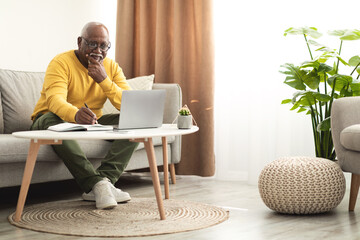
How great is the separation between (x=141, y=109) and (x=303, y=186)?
0.78m

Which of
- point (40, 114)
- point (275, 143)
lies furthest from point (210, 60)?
point (40, 114)

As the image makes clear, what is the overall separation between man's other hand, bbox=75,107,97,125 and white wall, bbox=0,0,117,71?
4.30ft

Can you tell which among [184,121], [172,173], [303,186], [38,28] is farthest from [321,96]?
[38,28]

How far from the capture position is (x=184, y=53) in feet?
12.6

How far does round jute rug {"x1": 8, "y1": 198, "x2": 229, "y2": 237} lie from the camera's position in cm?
211

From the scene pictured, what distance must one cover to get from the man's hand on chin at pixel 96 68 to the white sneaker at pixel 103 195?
57 centimetres

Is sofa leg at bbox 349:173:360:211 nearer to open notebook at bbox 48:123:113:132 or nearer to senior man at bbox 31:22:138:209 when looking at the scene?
senior man at bbox 31:22:138:209

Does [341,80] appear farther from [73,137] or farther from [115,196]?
[73,137]

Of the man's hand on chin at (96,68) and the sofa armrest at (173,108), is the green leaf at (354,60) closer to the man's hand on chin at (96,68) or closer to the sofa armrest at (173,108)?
the sofa armrest at (173,108)

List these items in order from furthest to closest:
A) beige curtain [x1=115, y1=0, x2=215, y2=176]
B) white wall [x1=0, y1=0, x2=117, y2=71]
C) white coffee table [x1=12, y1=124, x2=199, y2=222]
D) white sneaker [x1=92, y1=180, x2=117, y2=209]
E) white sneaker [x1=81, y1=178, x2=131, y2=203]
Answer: beige curtain [x1=115, y1=0, x2=215, y2=176] → white wall [x1=0, y1=0, x2=117, y2=71] → white sneaker [x1=81, y1=178, x2=131, y2=203] → white sneaker [x1=92, y1=180, x2=117, y2=209] → white coffee table [x1=12, y1=124, x2=199, y2=222]

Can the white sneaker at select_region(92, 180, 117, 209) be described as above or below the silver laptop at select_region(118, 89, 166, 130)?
below

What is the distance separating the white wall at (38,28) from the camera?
139 inches

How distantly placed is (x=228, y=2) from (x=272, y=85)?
665 mm

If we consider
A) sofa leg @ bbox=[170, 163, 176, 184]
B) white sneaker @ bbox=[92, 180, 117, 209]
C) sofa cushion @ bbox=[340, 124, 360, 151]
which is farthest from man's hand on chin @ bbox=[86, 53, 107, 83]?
sofa cushion @ bbox=[340, 124, 360, 151]
